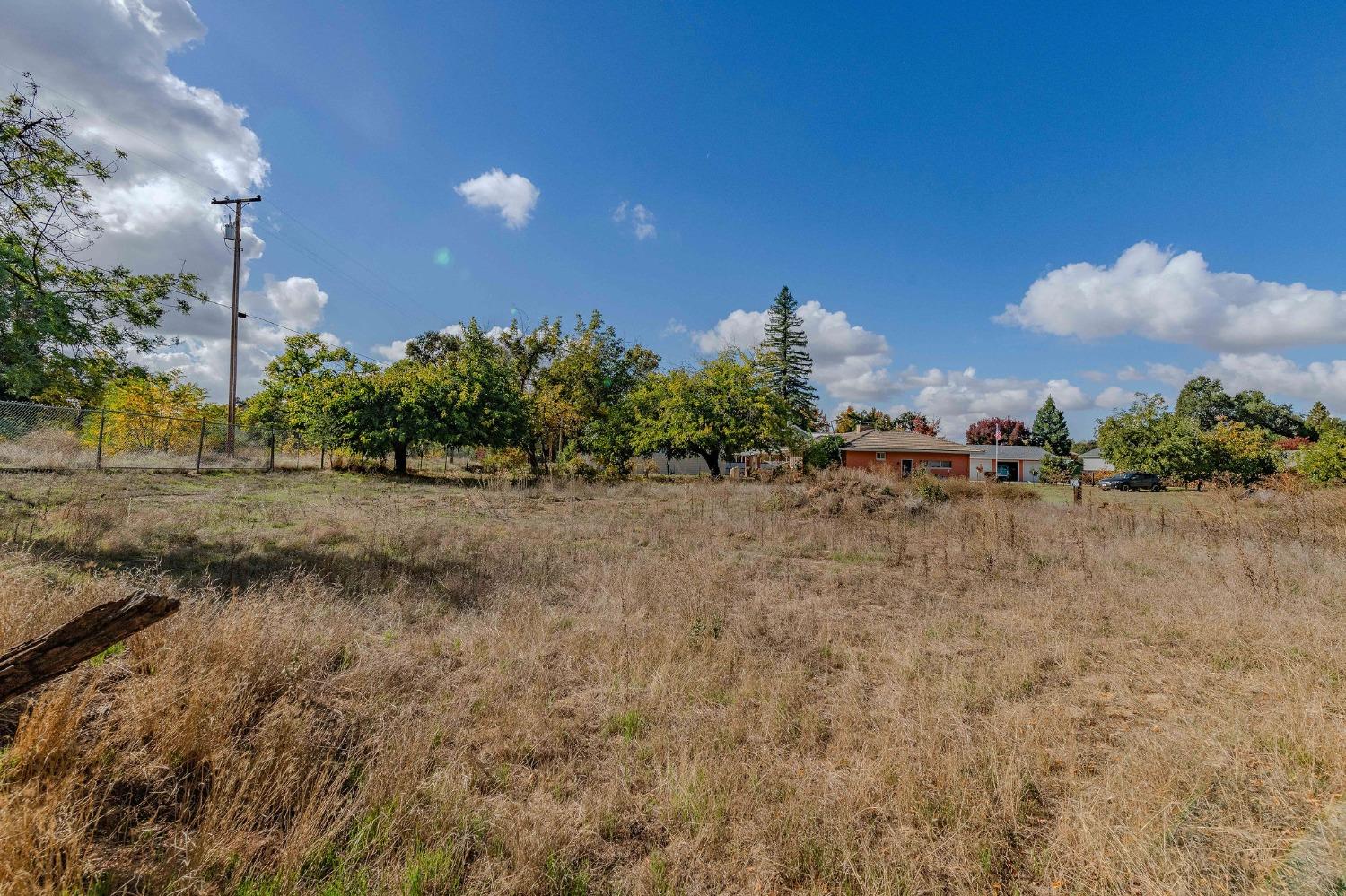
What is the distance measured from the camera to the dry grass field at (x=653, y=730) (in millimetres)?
2295

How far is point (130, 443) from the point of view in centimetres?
1919

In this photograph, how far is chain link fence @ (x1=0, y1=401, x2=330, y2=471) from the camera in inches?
568

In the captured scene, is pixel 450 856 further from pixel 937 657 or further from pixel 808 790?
pixel 937 657

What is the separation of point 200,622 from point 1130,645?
8.28 meters

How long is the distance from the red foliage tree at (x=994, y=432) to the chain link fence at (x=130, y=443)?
7671cm

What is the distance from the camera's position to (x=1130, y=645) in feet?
17.6

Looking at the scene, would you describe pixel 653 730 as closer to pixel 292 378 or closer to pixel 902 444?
pixel 292 378

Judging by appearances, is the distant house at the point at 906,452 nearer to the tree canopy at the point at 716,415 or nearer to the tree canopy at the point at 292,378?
the tree canopy at the point at 716,415

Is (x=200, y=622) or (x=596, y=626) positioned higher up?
(x=200, y=622)

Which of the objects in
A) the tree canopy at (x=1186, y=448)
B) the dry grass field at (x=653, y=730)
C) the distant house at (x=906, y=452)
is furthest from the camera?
the distant house at (x=906, y=452)

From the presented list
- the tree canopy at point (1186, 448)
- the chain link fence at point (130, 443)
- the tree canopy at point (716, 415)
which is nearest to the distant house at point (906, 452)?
the tree canopy at point (1186, 448)

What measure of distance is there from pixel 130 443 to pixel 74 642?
24.7 meters

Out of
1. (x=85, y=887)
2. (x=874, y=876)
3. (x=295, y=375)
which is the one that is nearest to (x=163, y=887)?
(x=85, y=887)

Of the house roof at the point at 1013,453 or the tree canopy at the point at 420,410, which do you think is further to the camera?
the house roof at the point at 1013,453
